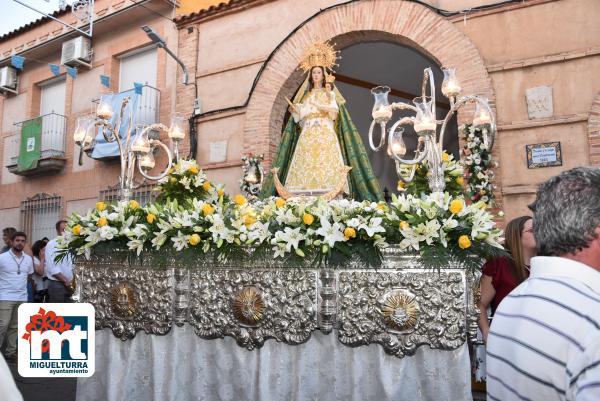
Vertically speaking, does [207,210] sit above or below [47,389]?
above

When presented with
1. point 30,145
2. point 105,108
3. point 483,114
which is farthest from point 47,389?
point 30,145

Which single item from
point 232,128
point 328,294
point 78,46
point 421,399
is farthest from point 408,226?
point 78,46

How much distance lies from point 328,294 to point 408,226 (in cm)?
61

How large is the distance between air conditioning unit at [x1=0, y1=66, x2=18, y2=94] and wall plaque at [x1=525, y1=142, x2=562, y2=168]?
11874 millimetres

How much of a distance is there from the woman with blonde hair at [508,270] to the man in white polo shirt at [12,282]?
4.88 m

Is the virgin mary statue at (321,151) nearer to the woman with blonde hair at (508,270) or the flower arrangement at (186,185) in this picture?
the flower arrangement at (186,185)

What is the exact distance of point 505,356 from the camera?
1.23 metres

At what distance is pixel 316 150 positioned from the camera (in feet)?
17.8

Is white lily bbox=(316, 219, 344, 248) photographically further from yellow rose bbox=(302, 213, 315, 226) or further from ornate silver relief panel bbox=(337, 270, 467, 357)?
ornate silver relief panel bbox=(337, 270, 467, 357)

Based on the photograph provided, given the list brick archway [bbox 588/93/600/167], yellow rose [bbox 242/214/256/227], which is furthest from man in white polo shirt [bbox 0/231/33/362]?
brick archway [bbox 588/93/600/167]

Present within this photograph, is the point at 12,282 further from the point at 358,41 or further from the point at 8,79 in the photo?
the point at 8,79

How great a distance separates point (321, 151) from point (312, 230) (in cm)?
243

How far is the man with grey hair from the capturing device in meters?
1.05

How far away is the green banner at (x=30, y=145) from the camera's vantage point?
1188 cm
